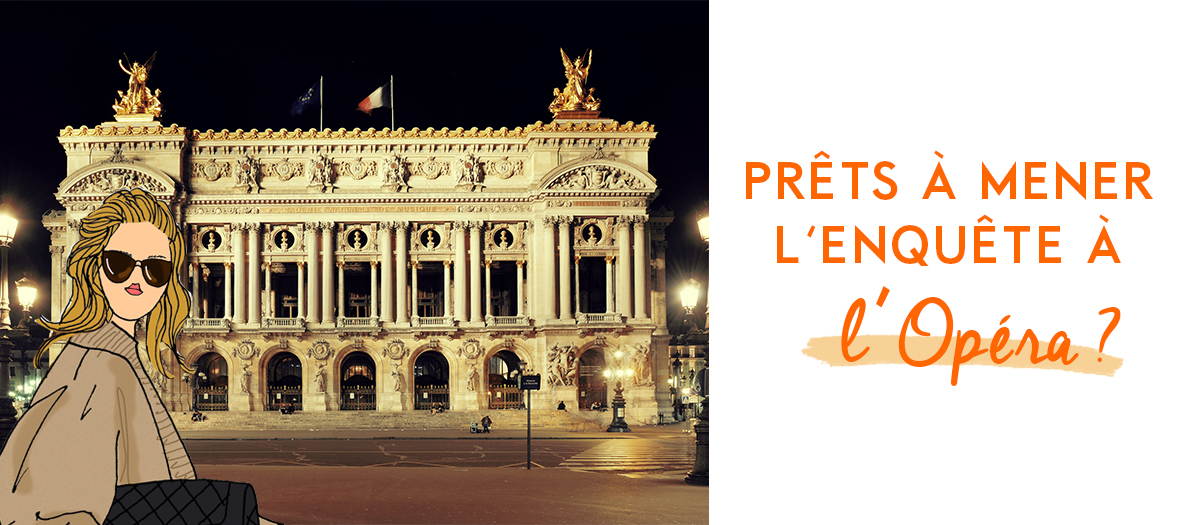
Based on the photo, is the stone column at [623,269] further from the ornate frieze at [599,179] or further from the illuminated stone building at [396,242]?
the ornate frieze at [599,179]

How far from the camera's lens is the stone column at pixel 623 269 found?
56562 millimetres

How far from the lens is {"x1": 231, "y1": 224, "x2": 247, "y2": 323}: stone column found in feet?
189

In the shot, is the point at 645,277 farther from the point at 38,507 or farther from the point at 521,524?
the point at 38,507

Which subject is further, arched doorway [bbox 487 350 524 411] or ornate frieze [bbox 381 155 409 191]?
ornate frieze [bbox 381 155 409 191]

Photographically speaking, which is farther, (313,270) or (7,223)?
(313,270)

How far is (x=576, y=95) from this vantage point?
2239 inches

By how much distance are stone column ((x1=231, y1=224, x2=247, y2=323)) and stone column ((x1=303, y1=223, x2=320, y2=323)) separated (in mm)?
3248

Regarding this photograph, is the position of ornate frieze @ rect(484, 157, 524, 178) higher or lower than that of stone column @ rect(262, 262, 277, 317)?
higher

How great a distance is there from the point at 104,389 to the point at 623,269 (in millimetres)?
50936

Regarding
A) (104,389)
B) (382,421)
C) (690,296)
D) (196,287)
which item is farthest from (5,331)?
(196,287)

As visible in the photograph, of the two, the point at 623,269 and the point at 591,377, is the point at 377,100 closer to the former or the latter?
the point at 623,269
